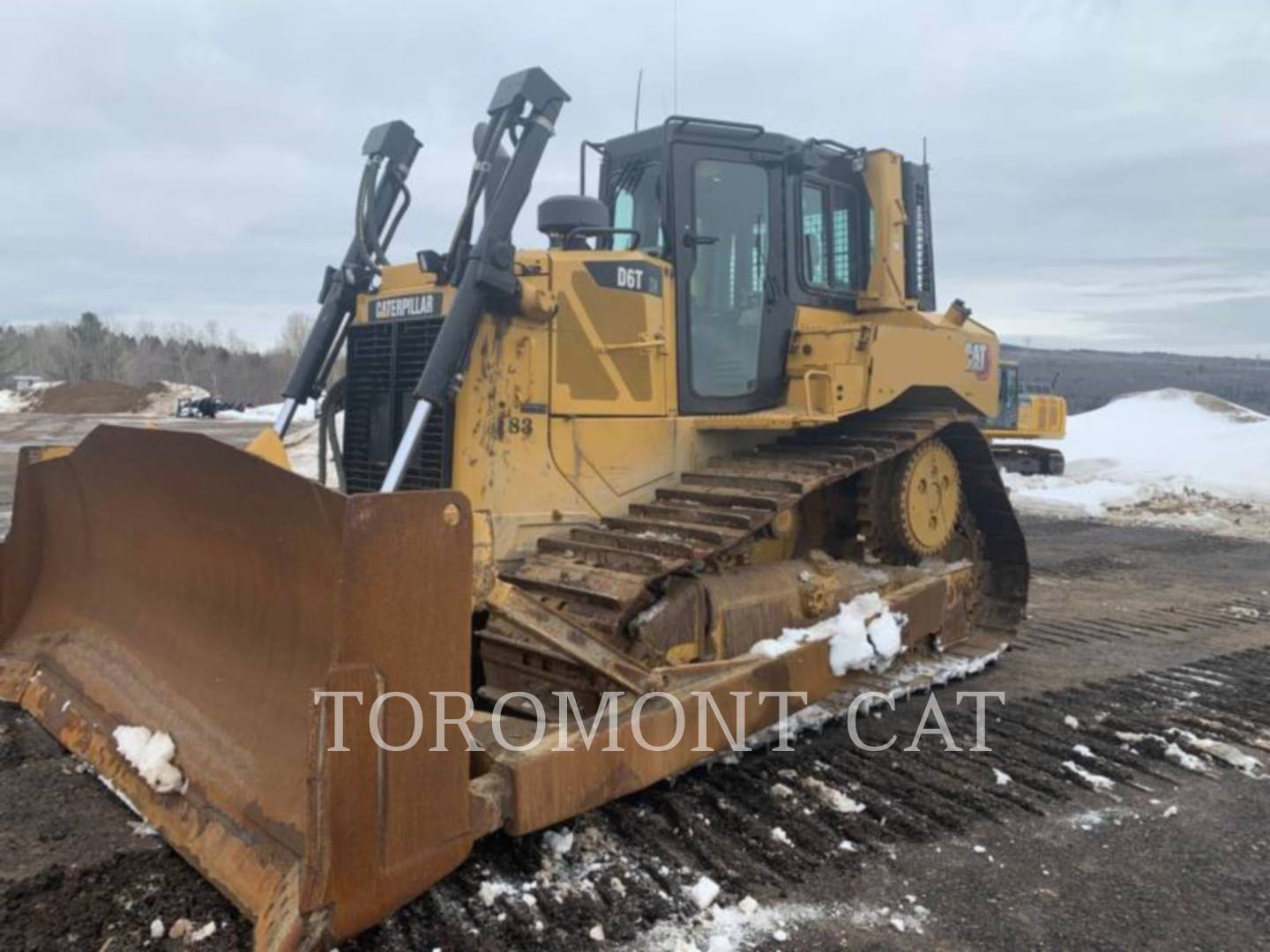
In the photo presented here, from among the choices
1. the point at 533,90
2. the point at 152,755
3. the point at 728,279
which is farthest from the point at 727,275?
the point at 152,755

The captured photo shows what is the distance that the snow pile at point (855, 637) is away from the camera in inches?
167

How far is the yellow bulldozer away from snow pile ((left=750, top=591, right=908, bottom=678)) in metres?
0.03

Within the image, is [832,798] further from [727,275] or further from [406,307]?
[406,307]

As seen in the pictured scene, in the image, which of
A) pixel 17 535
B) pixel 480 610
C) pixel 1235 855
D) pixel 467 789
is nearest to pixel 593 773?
pixel 467 789

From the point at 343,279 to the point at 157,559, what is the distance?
6.55 feet

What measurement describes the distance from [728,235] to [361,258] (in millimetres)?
1943

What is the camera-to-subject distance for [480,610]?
3766mm

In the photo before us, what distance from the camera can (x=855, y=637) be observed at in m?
4.47

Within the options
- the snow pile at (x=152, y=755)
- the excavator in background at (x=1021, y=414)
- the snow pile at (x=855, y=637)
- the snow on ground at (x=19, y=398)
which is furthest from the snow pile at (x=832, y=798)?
the snow on ground at (x=19, y=398)

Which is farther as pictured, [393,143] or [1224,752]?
[393,143]

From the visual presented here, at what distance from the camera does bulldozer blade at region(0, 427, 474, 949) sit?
8.24 ft

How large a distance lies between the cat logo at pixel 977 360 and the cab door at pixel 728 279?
139 centimetres

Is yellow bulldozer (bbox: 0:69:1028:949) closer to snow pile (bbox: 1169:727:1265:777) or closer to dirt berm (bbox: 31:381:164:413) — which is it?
snow pile (bbox: 1169:727:1265:777)

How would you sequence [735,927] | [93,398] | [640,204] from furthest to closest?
[93,398]
[640,204]
[735,927]
